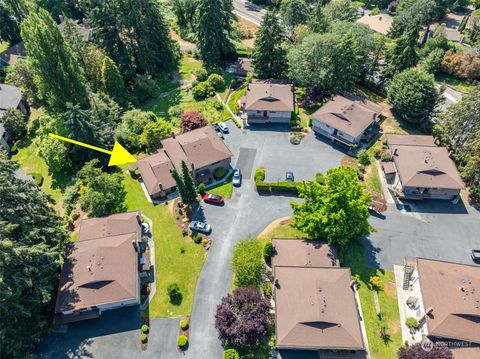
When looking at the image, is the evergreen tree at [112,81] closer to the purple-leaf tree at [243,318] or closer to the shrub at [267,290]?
the shrub at [267,290]

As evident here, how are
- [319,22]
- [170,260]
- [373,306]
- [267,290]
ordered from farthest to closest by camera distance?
[319,22] < [170,260] < [267,290] < [373,306]

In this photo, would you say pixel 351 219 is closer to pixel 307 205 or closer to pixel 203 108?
pixel 307 205

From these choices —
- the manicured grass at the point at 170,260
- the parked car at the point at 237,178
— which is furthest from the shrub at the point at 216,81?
the manicured grass at the point at 170,260

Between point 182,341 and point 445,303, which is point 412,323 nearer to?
point 445,303

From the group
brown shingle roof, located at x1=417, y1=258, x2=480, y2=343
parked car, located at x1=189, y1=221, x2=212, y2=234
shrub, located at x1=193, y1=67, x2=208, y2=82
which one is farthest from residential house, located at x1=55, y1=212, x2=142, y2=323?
shrub, located at x1=193, y1=67, x2=208, y2=82

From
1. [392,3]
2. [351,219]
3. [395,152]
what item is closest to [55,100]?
[351,219]

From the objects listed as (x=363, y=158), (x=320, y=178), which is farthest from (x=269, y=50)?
(x=320, y=178)
